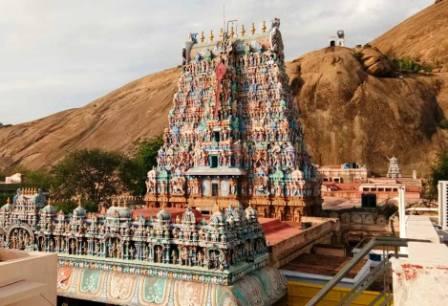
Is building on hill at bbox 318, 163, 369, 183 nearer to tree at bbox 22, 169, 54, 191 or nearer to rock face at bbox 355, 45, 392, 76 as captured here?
rock face at bbox 355, 45, 392, 76

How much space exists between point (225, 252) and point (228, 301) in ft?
4.74

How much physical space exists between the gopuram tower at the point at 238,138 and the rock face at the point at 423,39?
6634 cm

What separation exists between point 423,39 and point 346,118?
42615 mm

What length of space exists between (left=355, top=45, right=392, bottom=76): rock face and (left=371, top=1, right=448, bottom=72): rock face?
15499 millimetres

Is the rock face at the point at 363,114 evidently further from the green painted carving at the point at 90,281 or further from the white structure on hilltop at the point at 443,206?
the green painted carving at the point at 90,281

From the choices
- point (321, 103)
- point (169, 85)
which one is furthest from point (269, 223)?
point (169, 85)

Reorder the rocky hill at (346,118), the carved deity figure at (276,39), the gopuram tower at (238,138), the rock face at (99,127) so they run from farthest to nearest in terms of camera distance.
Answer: the rock face at (99,127)
the rocky hill at (346,118)
the carved deity figure at (276,39)
the gopuram tower at (238,138)

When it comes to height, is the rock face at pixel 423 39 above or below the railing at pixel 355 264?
above

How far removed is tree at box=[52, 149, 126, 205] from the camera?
34250 millimetres

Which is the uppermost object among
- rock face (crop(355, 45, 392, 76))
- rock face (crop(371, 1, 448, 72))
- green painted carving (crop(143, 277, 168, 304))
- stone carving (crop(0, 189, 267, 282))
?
rock face (crop(371, 1, 448, 72))

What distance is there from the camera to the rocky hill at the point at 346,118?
61.9 metres

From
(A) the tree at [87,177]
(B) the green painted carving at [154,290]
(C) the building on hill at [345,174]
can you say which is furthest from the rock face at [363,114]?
(B) the green painted carving at [154,290]

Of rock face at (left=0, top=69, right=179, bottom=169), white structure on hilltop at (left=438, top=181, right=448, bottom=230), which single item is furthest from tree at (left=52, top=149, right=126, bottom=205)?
rock face at (left=0, top=69, right=179, bottom=169)

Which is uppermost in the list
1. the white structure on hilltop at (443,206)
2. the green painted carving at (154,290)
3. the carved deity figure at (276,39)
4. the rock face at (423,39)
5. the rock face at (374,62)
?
the rock face at (423,39)
